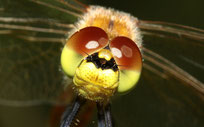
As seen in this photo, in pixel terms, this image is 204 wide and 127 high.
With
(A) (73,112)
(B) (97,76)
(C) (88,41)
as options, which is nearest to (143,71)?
(A) (73,112)

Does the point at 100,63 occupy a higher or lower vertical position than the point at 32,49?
higher

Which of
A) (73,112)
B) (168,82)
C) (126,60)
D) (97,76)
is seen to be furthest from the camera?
(168,82)

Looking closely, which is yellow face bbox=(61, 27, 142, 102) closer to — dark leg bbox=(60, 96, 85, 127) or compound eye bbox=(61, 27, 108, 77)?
compound eye bbox=(61, 27, 108, 77)

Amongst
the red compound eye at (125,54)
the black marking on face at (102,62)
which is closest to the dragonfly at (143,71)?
the red compound eye at (125,54)

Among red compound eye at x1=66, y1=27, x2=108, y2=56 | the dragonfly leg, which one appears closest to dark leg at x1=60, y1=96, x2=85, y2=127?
the dragonfly leg

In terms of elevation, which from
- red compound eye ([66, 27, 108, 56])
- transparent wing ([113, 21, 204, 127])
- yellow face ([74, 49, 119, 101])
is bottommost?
transparent wing ([113, 21, 204, 127])

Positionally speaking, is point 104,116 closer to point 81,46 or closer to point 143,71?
point 81,46

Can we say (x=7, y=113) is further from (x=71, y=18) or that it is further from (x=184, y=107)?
(x=184, y=107)

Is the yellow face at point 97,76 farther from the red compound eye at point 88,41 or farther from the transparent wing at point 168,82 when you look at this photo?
the transparent wing at point 168,82
